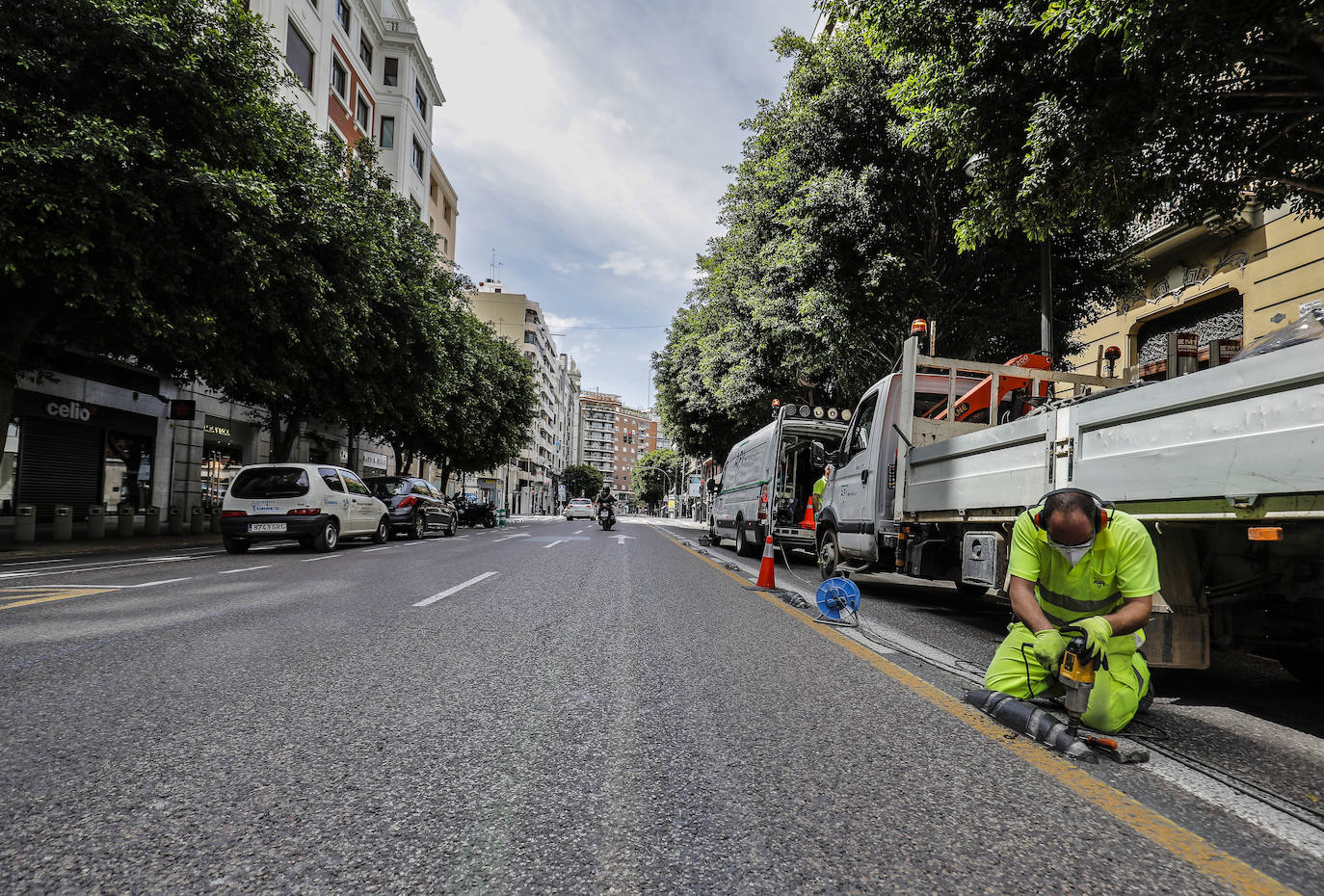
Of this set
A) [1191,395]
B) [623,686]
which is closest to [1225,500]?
[1191,395]

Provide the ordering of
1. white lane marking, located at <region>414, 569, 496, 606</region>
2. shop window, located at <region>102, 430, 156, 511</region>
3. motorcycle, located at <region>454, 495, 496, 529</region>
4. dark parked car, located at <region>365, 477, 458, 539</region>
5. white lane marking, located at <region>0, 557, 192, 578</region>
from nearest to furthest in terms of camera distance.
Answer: white lane marking, located at <region>414, 569, 496, 606</region>, white lane marking, located at <region>0, 557, 192, 578</region>, dark parked car, located at <region>365, 477, 458, 539</region>, shop window, located at <region>102, 430, 156, 511</region>, motorcycle, located at <region>454, 495, 496, 529</region>

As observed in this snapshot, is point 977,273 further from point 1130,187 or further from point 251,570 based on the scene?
point 251,570

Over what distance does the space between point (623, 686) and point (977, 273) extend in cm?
1156

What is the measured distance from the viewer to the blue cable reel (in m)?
6.39

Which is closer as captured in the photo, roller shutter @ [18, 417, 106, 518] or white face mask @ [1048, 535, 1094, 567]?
white face mask @ [1048, 535, 1094, 567]

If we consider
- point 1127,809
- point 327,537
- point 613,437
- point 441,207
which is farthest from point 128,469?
point 613,437

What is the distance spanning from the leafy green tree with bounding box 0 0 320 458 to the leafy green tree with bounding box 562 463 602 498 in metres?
115

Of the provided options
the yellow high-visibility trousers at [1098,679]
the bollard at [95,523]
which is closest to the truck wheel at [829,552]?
the yellow high-visibility trousers at [1098,679]

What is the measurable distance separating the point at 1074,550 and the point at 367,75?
36.6 metres

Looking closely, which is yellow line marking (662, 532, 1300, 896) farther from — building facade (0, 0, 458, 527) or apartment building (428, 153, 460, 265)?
apartment building (428, 153, 460, 265)

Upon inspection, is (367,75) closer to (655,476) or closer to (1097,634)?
(1097,634)

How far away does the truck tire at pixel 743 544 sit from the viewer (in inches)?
609

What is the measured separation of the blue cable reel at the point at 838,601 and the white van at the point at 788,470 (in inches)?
232

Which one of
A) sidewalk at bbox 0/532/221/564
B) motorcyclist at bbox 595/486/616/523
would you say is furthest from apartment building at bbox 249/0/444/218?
motorcyclist at bbox 595/486/616/523
